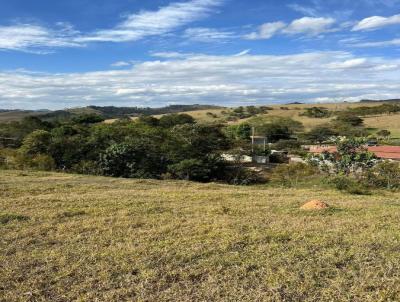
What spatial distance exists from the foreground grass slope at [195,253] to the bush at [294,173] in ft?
60.8

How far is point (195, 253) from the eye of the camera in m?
6.45

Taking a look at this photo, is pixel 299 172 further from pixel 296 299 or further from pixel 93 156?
pixel 296 299

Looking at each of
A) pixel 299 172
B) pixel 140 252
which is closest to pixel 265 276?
pixel 140 252

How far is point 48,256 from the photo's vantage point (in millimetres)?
6348

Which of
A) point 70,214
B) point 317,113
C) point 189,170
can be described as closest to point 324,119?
point 317,113

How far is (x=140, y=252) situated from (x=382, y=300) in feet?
10.4

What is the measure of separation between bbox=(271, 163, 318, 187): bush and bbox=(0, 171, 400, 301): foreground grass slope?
18531 millimetres

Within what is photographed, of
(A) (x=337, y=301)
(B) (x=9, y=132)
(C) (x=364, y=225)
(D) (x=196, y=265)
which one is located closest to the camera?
(A) (x=337, y=301)

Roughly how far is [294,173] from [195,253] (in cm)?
2609

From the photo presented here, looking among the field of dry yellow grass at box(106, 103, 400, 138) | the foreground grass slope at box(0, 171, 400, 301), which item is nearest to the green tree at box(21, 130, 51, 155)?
the foreground grass slope at box(0, 171, 400, 301)

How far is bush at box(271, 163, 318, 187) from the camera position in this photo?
29.3m

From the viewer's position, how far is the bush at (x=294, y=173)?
29.3m

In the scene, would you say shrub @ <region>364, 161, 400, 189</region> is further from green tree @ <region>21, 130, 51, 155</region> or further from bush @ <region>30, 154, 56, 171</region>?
green tree @ <region>21, 130, 51, 155</region>

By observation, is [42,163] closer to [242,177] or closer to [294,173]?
[242,177]
